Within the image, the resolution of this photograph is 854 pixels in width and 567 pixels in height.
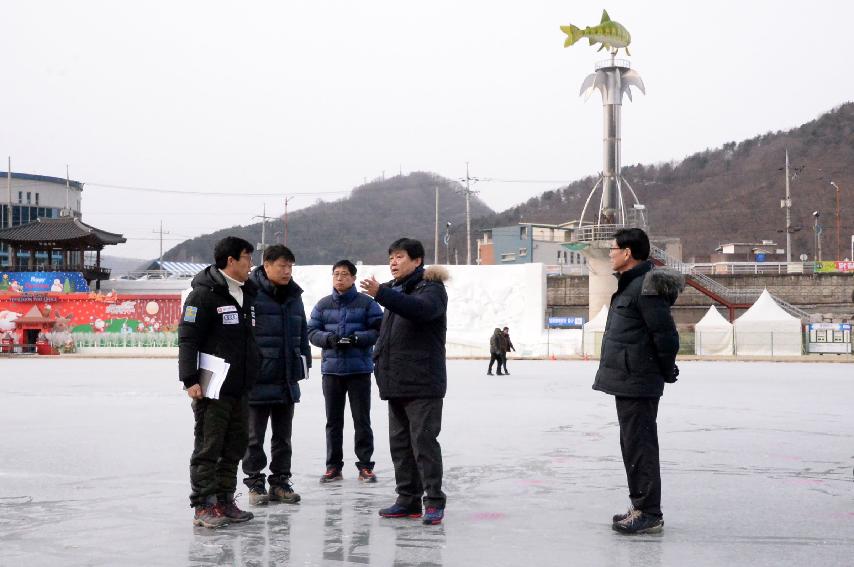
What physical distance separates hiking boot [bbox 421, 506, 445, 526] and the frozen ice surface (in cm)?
10

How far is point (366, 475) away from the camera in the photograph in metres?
7.02

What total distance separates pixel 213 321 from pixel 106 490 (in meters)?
1.90

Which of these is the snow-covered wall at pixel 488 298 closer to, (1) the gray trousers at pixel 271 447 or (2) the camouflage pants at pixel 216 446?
(1) the gray trousers at pixel 271 447

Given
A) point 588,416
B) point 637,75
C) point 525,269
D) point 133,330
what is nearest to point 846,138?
point 637,75

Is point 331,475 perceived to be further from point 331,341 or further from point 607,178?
point 607,178

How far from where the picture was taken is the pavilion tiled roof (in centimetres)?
5769

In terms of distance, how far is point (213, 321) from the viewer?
5.50 meters

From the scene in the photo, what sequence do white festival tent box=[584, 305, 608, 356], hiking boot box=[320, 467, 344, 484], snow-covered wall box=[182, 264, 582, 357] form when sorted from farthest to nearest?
1. snow-covered wall box=[182, 264, 582, 357]
2. white festival tent box=[584, 305, 608, 356]
3. hiking boot box=[320, 467, 344, 484]

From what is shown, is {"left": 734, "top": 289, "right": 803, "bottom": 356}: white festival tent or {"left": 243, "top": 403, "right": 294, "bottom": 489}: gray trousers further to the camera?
{"left": 734, "top": 289, "right": 803, "bottom": 356}: white festival tent

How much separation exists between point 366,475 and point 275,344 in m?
1.39

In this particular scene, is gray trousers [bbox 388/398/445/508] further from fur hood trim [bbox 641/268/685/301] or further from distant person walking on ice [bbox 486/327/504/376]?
distant person walking on ice [bbox 486/327/504/376]

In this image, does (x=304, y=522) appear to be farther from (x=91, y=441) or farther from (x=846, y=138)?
(x=846, y=138)

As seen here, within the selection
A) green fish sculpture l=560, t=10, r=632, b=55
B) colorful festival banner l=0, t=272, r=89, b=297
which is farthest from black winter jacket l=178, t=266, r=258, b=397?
colorful festival banner l=0, t=272, r=89, b=297

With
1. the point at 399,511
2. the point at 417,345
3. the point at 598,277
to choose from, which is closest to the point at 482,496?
the point at 399,511
